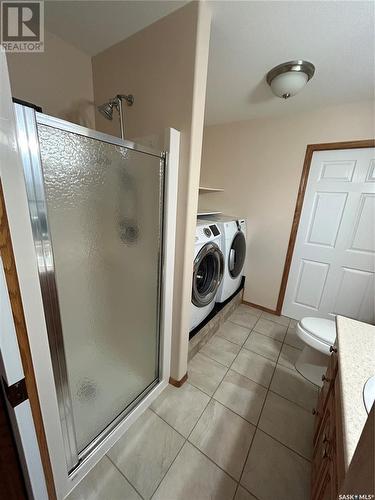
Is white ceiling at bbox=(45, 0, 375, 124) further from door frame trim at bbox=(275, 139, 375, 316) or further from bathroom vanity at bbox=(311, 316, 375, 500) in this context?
bathroom vanity at bbox=(311, 316, 375, 500)

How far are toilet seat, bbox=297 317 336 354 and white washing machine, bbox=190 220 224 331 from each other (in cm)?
81

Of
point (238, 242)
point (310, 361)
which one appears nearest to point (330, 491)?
point (310, 361)

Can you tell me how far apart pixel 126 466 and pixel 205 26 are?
7.67 ft

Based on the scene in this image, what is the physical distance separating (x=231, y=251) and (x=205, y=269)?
1.45ft

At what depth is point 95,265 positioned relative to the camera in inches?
37.6

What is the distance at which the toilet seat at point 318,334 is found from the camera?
1.49 metres

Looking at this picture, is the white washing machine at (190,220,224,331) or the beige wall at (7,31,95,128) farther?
the white washing machine at (190,220,224,331)

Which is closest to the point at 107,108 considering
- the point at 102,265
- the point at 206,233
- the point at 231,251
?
the point at 102,265

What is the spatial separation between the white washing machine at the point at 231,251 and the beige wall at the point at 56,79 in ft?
4.85

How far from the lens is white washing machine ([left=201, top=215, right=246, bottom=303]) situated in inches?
78.0

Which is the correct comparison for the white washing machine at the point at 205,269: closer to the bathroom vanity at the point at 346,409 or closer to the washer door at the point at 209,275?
the washer door at the point at 209,275

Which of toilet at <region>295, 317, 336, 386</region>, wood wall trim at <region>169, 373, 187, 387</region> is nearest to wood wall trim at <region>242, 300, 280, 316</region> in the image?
toilet at <region>295, 317, 336, 386</region>

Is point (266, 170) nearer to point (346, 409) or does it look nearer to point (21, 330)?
point (346, 409)

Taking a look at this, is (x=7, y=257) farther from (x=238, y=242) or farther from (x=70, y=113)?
(x=238, y=242)
